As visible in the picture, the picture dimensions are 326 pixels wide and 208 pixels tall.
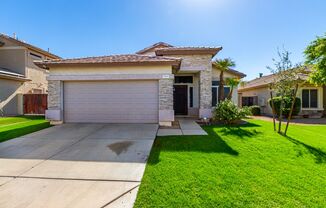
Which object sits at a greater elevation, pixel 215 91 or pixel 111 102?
pixel 215 91

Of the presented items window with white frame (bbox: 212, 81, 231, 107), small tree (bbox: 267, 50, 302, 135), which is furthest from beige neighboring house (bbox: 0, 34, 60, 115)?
small tree (bbox: 267, 50, 302, 135)

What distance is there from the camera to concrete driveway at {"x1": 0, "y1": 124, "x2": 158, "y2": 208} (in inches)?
138

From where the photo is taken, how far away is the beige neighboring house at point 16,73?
17.2 m

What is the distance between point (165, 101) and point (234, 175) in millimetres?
6862

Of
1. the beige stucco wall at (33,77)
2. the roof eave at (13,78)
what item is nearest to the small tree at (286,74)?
the roof eave at (13,78)

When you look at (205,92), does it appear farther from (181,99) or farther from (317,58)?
(317,58)

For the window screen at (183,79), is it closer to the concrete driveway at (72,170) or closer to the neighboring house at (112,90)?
the neighboring house at (112,90)

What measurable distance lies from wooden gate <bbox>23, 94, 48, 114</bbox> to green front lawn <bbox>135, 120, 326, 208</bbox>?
15421 millimetres

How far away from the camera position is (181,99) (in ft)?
52.5

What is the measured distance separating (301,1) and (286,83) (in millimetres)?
5267

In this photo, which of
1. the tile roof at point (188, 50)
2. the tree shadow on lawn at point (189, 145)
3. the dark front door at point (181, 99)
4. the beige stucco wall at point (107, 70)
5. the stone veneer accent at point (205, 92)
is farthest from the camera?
the dark front door at point (181, 99)

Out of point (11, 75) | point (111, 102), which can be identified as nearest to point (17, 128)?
point (111, 102)

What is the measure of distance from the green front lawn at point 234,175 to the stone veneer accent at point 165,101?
361 centimetres

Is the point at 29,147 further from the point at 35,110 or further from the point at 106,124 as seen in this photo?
the point at 35,110
